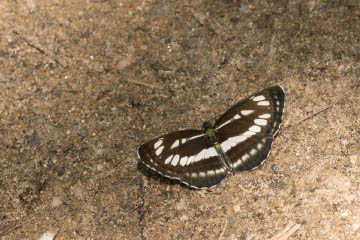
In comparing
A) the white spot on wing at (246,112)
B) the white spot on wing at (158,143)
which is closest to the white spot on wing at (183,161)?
the white spot on wing at (158,143)

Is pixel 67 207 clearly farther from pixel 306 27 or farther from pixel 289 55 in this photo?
pixel 306 27

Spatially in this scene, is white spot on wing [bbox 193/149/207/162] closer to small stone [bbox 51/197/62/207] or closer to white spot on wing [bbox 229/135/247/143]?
white spot on wing [bbox 229/135/247/143]

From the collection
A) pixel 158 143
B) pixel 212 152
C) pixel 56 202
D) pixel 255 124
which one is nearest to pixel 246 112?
pixel 255 124

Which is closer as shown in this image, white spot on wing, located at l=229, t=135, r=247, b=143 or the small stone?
white spot on wing, located at l=229, t=135, r=247, b=143

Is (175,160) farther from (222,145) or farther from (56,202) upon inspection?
(56,202)

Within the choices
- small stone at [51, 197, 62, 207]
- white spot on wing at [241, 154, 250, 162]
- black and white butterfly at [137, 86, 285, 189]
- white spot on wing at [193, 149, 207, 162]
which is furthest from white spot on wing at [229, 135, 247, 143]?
small stone at [51, 197, 62, 207]

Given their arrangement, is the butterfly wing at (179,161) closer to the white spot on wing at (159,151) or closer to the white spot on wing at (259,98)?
the white spot on wing at (159,151)
